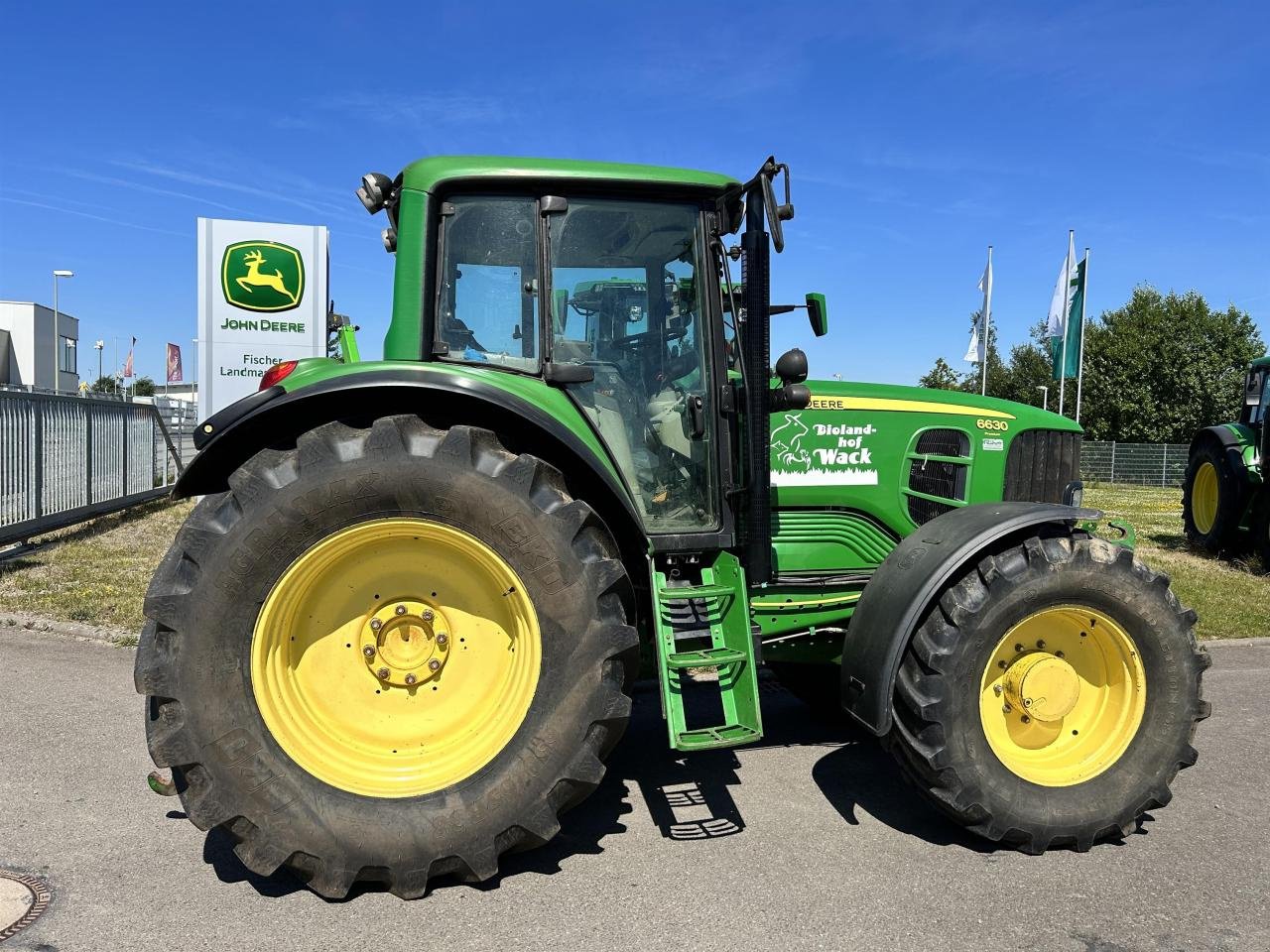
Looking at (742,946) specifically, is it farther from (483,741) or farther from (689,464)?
(689,464)

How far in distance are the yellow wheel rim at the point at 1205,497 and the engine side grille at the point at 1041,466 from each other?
30.0 feet

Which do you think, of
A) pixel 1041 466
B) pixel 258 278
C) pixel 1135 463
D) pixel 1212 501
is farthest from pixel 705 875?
pixel 1135 463

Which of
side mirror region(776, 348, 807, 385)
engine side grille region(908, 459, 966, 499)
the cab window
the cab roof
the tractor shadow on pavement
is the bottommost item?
the tractor shadow on pavement

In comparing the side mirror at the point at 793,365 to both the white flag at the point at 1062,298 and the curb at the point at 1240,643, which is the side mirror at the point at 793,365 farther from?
the white flag at the point at 1062,298

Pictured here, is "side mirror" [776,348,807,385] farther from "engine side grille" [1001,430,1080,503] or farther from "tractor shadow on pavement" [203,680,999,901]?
"tractor shadow on pavement" [203,680,999,901]

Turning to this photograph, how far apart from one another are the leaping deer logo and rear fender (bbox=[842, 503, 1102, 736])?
1026 centimetres

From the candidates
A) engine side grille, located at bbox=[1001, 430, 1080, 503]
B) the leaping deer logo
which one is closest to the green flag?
the leaping deer logo

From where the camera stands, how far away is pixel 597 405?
3539 millimetres

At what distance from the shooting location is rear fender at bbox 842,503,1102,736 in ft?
11.0

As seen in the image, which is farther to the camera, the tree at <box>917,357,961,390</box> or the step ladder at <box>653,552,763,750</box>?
the tree at <box>917,357,961,390</box>

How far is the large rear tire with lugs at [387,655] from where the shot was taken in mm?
2908

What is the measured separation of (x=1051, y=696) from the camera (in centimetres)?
353

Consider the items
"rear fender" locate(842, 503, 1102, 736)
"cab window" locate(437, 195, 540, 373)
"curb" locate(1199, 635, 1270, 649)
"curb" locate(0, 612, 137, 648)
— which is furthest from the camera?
"curb" locate(1199, 635, 1270, 649)

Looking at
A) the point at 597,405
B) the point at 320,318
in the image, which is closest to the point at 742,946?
the point at 597,405
